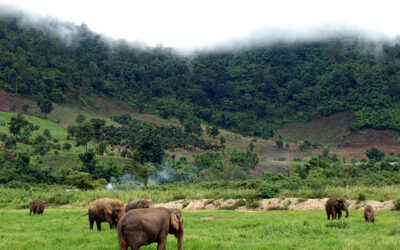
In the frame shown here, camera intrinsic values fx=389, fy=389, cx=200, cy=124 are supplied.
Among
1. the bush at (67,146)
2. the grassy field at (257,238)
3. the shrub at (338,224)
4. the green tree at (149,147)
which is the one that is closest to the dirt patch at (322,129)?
the green tree at (149,147)

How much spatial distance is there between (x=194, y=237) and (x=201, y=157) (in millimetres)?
66169

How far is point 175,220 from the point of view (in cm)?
984

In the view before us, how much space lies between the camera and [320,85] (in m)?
163

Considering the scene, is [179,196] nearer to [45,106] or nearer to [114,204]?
[114,204]

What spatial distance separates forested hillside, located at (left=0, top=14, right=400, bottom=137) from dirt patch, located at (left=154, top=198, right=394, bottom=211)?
101 meters

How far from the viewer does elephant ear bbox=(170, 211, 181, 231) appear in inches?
385

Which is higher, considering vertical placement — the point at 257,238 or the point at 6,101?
the point at 6,101

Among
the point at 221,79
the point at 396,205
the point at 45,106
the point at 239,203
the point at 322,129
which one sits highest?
the point at 221,79

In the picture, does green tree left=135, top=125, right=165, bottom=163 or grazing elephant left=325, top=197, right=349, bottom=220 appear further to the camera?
green tree left=135, top=125, right=165, bottom=163

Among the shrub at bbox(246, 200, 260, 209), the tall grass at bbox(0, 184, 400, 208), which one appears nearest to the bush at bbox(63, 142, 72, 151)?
the tall grass at bbox(0, 184, 400, 208)

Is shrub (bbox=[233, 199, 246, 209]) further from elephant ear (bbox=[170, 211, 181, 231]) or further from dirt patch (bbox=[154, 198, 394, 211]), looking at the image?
elephant ear (bbox=[170, 211, 181, 231])

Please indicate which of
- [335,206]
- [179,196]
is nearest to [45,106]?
[179,196]

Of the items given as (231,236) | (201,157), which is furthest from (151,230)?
(201,157)

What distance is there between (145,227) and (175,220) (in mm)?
945
